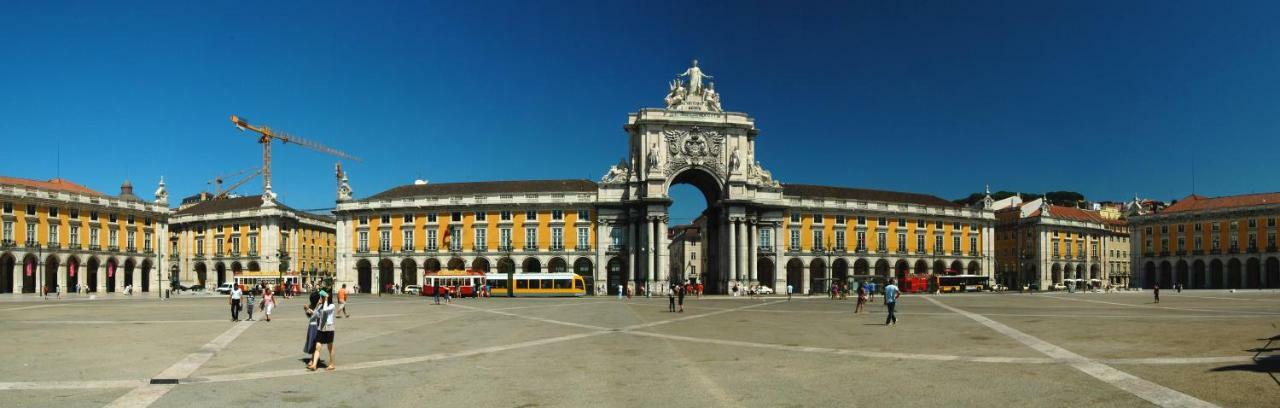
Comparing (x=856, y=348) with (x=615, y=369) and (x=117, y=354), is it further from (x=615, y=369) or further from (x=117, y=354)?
(x=117, y=354)

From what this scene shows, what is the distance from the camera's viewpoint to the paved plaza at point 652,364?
50.9ft

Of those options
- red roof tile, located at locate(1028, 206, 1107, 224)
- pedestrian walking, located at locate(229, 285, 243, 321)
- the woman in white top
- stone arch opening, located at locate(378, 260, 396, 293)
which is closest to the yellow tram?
stone arch opening, located at locate(378, 260, 396, 293)

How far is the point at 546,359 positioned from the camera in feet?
70.3

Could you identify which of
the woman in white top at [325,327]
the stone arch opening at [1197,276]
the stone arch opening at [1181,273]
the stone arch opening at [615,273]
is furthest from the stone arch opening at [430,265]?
the stone arch opening at [1197,276]

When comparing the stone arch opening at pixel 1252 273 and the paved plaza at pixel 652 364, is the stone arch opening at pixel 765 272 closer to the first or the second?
the paved plaza at pixel 652 364

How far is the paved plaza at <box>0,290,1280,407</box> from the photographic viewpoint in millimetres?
15523

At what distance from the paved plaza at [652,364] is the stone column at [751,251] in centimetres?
5032

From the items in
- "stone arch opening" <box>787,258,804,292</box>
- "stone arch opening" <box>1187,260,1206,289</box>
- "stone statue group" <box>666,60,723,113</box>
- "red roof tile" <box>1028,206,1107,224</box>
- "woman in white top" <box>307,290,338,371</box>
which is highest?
"stone statue group" <box>666,60,723,113</box>

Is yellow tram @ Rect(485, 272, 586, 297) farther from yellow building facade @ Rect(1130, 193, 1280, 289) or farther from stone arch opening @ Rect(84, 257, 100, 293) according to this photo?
yellow building facade @ Rect(1130, 193, 1280, 289)

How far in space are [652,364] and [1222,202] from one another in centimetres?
11780

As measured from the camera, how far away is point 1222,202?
113 metres

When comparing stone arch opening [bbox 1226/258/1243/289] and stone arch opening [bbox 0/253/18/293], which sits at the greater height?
stone arch opening [bbox 0/253/18/293]

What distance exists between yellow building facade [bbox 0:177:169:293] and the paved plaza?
179 feet

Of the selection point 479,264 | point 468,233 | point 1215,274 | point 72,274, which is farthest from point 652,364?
point 1215,274
